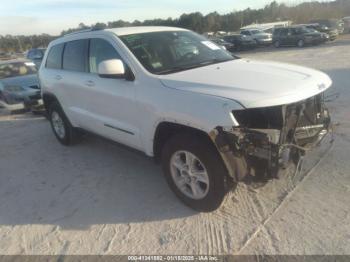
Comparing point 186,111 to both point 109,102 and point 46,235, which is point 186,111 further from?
point 46,235

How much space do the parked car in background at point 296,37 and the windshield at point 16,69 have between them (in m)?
19.9

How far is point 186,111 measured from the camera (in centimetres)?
314

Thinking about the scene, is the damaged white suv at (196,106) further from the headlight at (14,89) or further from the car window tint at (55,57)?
the headlight at (14,89)

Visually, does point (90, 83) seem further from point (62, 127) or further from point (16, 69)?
point (16, 69)

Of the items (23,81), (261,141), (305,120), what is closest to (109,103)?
(261,141)

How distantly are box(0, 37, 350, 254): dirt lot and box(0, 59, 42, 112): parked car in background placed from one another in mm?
4669

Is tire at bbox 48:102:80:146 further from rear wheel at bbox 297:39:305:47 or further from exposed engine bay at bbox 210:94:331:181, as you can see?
rear wheel at bbox 297:39:305:47

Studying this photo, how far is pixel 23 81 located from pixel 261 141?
30.2 ft

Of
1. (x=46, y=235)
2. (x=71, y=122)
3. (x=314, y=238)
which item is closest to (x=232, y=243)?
(x=314, y=238)

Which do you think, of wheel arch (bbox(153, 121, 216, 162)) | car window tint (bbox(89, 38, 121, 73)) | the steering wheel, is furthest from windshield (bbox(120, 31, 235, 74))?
wheel arch (bbox(153, 121, 216, 162))

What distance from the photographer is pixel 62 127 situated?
589cm

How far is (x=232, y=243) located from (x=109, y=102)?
223 centimetres

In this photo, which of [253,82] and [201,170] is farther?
[201,170]

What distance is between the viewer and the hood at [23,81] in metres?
10.0
